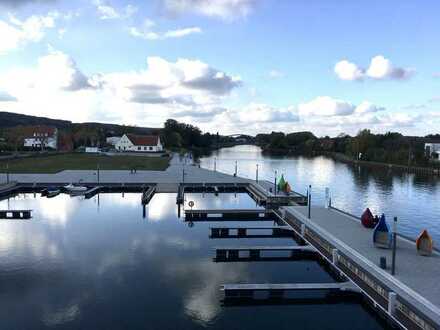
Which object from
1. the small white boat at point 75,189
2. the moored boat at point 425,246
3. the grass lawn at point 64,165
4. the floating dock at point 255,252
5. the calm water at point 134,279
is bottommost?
the calm water at point 134,279

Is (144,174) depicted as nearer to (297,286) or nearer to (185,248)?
(185,248)

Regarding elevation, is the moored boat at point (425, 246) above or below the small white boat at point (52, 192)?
above

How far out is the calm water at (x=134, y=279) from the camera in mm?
16422

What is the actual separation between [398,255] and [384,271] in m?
3.13

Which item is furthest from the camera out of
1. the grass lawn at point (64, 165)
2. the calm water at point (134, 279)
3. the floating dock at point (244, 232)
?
the grass lawn at point (64, 165)

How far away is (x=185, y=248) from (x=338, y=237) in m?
9.23

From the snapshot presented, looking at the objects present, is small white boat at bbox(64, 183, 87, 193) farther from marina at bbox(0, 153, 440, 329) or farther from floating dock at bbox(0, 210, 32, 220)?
floating dock at bbox(0, 210, 32, 220)

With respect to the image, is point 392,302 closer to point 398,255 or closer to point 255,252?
point 398,255

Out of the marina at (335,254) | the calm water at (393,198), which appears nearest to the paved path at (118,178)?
the marina at (335,254)

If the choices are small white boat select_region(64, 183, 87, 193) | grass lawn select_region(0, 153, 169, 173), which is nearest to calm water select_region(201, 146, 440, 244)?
small white boat select_region(64, 183, 87, 193)

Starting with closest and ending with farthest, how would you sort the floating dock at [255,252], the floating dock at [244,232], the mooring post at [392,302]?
the mooring post at [392,302] < the floating dock at [255,252] < the floating dock at [244,232]

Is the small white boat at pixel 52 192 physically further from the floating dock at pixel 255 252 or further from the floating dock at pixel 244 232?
the floating dock at pixel 255 252

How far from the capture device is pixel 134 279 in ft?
66.9

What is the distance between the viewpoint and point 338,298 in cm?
1861
